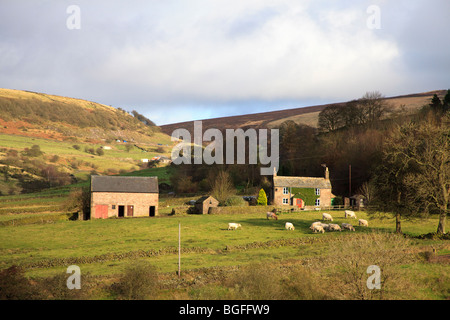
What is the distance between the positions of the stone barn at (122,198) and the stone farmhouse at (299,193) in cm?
2011

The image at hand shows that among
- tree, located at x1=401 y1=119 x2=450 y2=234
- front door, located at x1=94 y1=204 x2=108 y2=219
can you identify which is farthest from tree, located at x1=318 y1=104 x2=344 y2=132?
front door, located at x1=94 y1=204 x2=108 y2=219

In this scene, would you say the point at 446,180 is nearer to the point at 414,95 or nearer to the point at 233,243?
the point at 233,243

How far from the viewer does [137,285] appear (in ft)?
67.3

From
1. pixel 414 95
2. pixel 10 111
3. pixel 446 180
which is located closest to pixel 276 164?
pixel 446 180

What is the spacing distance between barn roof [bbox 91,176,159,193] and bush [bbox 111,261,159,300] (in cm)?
3786

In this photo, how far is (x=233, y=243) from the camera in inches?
1387

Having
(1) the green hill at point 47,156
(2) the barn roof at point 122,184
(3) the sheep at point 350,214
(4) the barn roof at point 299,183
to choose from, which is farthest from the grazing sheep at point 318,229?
(1) the green hill at point 47,156

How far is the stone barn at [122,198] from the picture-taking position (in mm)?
56625

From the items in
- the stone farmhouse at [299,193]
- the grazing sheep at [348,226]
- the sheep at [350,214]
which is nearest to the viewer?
the grazing sheep at [348,226]

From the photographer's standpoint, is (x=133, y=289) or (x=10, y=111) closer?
(x=133, y=289)

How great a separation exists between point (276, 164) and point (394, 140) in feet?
156

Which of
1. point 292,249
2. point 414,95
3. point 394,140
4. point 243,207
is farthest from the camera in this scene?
point 414,95

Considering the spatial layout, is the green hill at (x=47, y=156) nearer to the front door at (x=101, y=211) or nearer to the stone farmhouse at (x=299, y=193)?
the front door at (x=101, y=211)

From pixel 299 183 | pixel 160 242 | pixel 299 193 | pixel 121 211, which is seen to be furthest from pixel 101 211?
pixel 299 183
